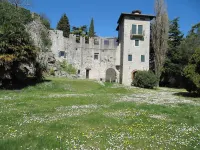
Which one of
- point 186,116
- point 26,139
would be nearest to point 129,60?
point 186,116

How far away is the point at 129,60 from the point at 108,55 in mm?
7902

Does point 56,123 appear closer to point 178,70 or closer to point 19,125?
point 19,125

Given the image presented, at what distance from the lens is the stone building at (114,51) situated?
129 feet

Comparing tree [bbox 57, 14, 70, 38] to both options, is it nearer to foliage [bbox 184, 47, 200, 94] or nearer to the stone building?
the stone building

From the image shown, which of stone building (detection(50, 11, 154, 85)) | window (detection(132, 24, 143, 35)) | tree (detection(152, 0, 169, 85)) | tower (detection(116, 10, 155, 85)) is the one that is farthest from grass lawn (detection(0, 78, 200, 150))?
tree (detection(152, 0, 169, 85))

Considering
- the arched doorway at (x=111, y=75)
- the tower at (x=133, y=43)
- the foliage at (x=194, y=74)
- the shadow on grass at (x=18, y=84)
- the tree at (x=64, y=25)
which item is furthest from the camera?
the tree at (x=64, y=25)

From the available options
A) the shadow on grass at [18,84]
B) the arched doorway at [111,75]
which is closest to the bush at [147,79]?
the arched doorway at [111,75]

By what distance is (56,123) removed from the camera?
332 inches

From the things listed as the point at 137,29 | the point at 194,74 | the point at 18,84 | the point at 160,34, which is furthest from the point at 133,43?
the point at 18,84

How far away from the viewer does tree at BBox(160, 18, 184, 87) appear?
4225 centimetres

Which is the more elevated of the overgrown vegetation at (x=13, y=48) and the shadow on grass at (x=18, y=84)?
the overgrown vegetation at (x=13, y=48)

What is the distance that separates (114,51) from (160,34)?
451 inches

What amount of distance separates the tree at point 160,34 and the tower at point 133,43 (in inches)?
91.8

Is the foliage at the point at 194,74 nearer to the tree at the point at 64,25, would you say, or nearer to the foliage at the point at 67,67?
the foliage at the point at 67,67
